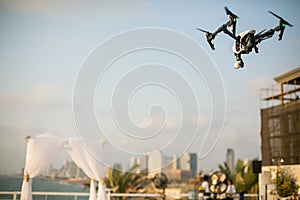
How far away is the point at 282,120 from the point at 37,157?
5.51m

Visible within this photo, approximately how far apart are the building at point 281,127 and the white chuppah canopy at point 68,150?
139 inches

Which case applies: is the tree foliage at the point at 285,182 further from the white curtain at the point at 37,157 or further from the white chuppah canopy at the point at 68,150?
the white curtain at the point at 37,157

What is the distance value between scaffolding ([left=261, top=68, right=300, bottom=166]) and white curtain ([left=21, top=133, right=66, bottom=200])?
4909 mm

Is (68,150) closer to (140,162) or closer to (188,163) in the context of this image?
(140,162)

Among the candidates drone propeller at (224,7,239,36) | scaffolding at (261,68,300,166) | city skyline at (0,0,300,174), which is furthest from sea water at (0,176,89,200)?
drone propeller at (224,7,239,36)

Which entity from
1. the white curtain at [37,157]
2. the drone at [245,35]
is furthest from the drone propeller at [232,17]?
the white curtain at [37,157]

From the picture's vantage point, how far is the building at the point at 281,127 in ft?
31.8

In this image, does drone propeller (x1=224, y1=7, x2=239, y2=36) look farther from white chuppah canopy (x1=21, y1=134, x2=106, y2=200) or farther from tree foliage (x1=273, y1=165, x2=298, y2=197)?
tree foliage (x1=273, y1=165, x2=298, y2=197)

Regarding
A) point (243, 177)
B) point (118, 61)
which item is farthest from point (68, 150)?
point (243, 177)

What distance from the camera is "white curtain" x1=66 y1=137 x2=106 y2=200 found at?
7.62m

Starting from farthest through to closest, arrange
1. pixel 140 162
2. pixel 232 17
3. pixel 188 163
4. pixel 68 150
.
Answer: pixel 188 163 < pixel 140 162 < pixel 68 150 < pixel 232 17

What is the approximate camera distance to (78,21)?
8.87 m

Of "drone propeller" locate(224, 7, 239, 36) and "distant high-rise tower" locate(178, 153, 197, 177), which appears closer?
"drone propeller" locate(224, 7, 239, 36)

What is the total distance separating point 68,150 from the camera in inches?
306
